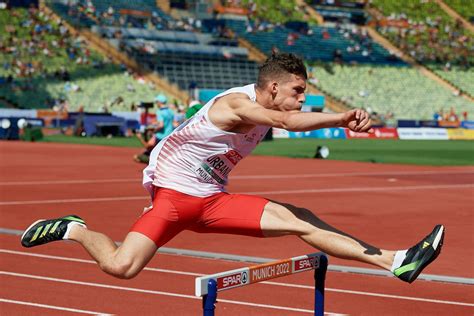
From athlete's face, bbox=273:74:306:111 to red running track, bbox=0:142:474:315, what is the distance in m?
2.30

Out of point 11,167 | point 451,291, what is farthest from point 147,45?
point 451,291

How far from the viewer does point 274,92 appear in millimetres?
6285

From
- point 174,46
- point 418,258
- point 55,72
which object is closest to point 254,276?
point 418,258

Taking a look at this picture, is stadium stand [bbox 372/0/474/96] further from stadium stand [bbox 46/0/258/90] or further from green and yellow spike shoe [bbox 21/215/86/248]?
green and yellow spike shoe [bbox 21/215/86/248]

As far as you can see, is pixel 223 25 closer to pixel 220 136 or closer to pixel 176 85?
pixel 176 85

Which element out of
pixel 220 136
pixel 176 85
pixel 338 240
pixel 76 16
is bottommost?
pixel 176 85

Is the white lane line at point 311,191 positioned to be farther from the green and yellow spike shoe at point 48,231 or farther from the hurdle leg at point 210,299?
the hurdle leg at point 210,299

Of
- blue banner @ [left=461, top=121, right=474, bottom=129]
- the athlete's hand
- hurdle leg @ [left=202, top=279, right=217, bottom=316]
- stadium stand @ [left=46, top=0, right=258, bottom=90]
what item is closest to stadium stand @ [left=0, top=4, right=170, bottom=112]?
stadium stand @ [left=46, top=0, right=258, bottom=90]

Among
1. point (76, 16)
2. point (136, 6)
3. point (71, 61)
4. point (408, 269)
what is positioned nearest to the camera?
point (408, 269)

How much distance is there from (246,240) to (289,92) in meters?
6.12

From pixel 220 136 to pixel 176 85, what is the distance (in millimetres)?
51461

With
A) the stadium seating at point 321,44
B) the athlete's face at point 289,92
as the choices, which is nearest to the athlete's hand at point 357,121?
the athlete's face at point 289,92

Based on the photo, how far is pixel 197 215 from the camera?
660 cm

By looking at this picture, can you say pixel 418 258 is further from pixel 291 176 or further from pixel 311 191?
pixel 291 176
